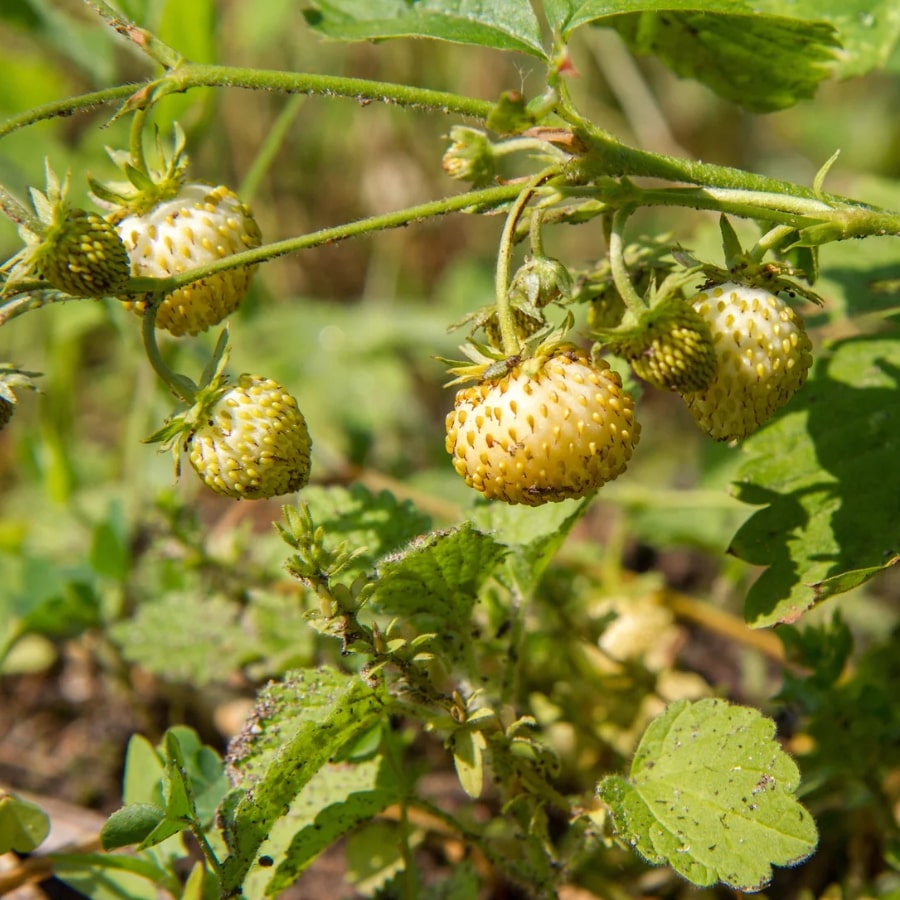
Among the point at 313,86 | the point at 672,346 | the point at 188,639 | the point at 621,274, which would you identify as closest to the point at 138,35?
the point at 313,86

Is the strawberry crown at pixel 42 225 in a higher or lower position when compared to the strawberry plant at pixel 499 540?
higher

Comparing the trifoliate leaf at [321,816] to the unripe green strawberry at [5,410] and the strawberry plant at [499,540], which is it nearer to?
the strawberry plant at [499,540]

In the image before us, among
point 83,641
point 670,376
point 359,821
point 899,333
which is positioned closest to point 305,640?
point 359,821

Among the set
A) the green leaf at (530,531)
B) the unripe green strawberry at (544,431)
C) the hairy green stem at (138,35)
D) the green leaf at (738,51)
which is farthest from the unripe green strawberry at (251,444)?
the green leaf at (738,51)

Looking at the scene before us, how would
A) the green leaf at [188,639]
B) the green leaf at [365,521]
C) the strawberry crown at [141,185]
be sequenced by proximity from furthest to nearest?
the green leaf at [188,639] → the green leaf at [365,521] → the strawberry crown at [141,185]

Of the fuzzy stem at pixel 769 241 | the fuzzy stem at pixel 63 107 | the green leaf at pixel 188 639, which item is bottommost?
the green leaf at pixel 188 639

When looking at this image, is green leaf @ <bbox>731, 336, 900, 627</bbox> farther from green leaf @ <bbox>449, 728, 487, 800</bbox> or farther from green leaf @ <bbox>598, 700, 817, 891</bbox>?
green leaf @ <bbox>449, 728, 487, 800</bbox>

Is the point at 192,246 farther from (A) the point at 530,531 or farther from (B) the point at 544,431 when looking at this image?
(A) the point at 530,531
